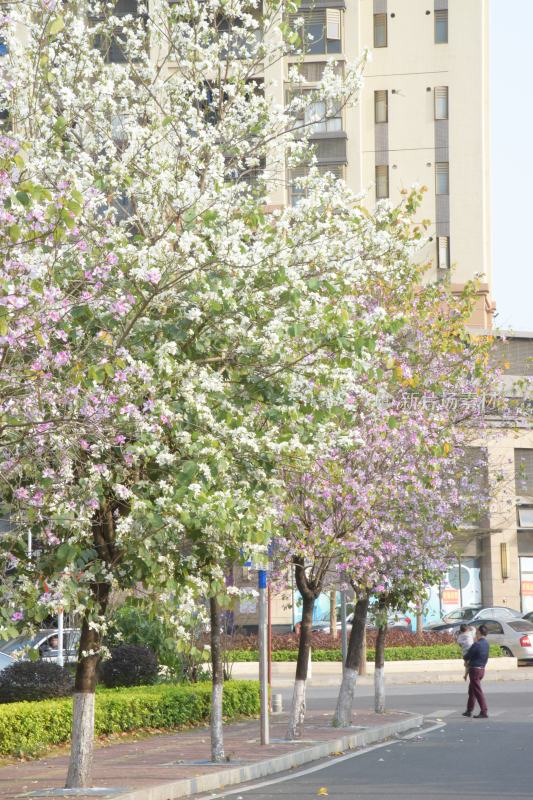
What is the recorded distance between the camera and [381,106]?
206ft

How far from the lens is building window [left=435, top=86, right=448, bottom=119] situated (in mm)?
62125

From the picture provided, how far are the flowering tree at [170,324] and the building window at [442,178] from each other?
46.5 meters

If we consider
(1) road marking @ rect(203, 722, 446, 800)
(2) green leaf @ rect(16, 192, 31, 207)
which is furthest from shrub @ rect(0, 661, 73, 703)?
(2) green leaf @ rect(16, 192, 31, 207)

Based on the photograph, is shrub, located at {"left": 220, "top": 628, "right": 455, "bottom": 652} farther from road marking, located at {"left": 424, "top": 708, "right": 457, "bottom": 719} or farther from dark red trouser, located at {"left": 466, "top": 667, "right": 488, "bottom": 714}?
dark red trouser, located at {"left": 466, "top": 667, "right": 488, "bottom": 714}

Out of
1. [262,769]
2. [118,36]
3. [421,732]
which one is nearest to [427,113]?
[118,36]

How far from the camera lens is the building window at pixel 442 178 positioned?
6191cm

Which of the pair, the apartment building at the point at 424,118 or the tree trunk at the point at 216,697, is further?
the apartment building at the point at 424,118

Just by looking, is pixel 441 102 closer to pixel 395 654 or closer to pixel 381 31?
pixel 381 31

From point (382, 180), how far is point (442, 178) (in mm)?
2578

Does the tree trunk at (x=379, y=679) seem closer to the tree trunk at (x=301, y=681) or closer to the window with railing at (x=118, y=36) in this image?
the tree trunk at (x=301, y=681)

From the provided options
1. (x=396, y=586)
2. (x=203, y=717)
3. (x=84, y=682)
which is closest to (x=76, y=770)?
(x=84, y=682)

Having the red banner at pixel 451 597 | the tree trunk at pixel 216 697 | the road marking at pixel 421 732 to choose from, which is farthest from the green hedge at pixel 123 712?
the red banner at pixel 451 597

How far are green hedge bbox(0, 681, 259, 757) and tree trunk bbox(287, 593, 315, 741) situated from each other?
276 centimetres

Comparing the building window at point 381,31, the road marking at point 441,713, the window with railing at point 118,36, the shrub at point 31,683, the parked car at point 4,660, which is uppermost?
the building window at point 381,31
